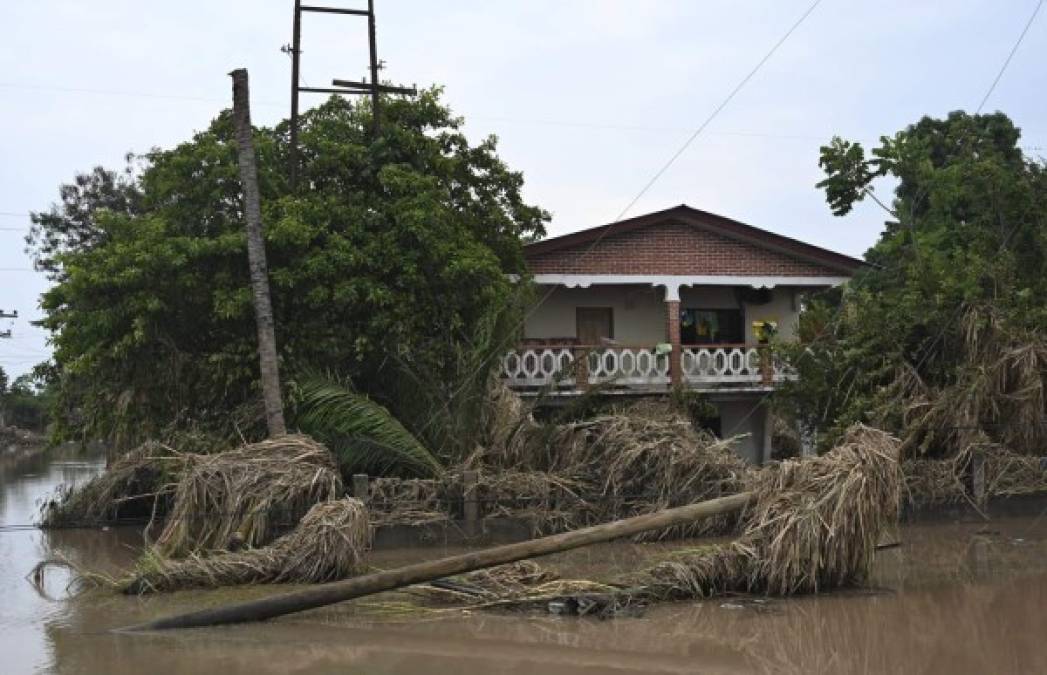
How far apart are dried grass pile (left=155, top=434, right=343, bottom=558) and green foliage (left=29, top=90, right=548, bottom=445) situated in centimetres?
322

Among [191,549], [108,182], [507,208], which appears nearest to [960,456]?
[507,208]

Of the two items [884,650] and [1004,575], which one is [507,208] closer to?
[1004,575]

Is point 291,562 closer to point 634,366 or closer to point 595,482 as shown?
point 595,482

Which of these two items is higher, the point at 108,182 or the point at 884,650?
the point at 108,182

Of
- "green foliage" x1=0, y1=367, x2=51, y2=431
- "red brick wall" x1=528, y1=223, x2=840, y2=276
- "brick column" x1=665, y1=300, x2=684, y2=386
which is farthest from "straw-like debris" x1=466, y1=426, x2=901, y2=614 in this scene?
"green foliage" x1=0, y1=367, x2=51, y2=431

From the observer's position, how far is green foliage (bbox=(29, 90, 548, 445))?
54.1ft

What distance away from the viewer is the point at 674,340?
2166 cm

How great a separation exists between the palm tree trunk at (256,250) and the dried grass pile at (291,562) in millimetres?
3484

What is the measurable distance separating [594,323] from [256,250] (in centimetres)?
1009

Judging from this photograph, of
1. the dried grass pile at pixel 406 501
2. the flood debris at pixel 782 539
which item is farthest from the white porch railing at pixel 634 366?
the flood debris at pixel 782 539

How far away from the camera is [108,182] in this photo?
1172 inches

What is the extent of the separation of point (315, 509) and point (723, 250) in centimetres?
1280

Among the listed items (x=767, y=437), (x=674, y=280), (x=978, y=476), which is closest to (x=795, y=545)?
(x=978, y=476)

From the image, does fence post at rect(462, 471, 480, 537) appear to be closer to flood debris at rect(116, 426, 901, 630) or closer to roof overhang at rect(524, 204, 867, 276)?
flood debris at rect(116, 426, 901, 630)
